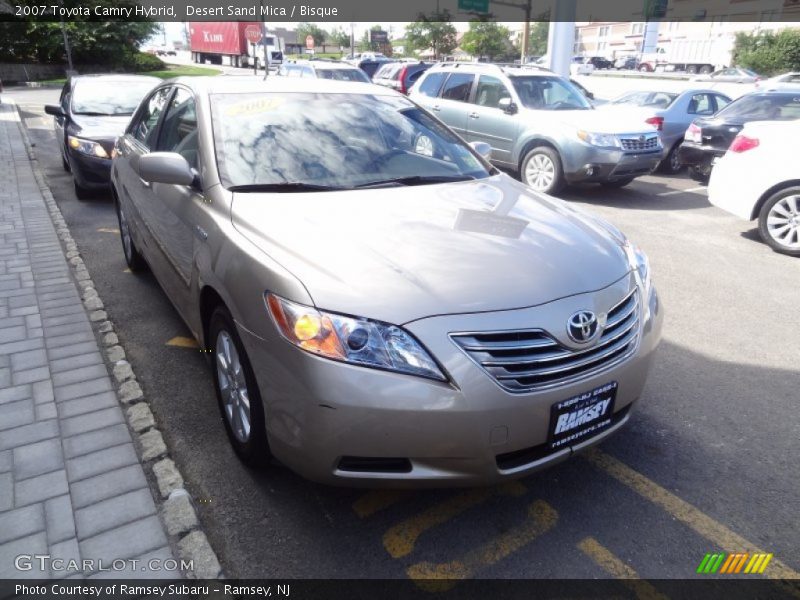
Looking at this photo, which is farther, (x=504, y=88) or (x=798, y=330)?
(x=504, y=88)

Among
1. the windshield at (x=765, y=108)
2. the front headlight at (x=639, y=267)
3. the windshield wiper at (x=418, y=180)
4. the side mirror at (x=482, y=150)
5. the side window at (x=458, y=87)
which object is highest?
the side window at (x=458, y=87)

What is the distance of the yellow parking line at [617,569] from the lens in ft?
7.01

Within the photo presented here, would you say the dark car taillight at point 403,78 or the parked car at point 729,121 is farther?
the dark car taillight at point 403,78

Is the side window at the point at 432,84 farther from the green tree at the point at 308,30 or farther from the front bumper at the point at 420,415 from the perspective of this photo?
the green tree at the point at 308,30

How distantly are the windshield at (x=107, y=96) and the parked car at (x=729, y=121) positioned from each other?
27.8 feet

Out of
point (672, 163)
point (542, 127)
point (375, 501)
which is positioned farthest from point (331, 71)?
point (375, 501)

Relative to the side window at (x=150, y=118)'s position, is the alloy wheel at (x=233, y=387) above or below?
below

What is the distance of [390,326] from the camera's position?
2066mm

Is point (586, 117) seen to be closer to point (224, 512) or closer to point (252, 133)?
point (252, 133)

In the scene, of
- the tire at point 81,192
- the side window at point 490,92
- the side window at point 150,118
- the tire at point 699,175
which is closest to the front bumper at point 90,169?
the tire at point 81,192

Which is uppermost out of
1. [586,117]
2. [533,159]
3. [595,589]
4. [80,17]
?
[80,17]

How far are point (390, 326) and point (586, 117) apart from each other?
7.75 metres

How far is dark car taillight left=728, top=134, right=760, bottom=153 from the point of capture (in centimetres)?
634

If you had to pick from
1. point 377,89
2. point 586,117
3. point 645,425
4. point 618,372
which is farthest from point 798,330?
point 586,117
